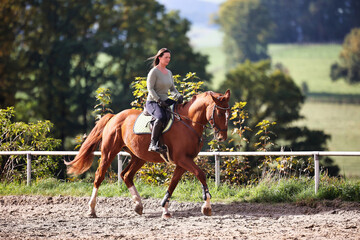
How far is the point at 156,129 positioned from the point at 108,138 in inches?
60.3

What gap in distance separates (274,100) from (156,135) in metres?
24.7

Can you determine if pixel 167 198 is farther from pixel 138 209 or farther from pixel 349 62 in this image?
pixel 349 62

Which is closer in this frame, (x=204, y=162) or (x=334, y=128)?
(x=204, y=162)

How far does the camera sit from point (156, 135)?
8.19m

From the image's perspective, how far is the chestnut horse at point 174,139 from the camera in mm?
7891

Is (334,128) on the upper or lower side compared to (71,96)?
lower

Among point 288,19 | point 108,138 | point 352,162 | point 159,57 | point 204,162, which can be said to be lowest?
point 352,162

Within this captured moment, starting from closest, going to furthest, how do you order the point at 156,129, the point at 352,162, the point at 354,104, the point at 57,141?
the point at 156,129 → the point at 57,141 → the point at 352,162 → the point at 354,104

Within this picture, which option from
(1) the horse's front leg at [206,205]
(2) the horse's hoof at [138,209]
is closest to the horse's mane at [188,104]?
(1) the horse's front leg at [206,205]

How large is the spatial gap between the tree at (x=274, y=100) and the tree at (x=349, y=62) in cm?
853

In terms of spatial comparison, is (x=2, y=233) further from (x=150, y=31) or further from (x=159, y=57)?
(x=150, y=31)

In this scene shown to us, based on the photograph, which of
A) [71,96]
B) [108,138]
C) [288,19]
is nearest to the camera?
[108,138]

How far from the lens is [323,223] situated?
24.3ft

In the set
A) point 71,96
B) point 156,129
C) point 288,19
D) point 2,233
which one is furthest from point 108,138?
point 288,19
